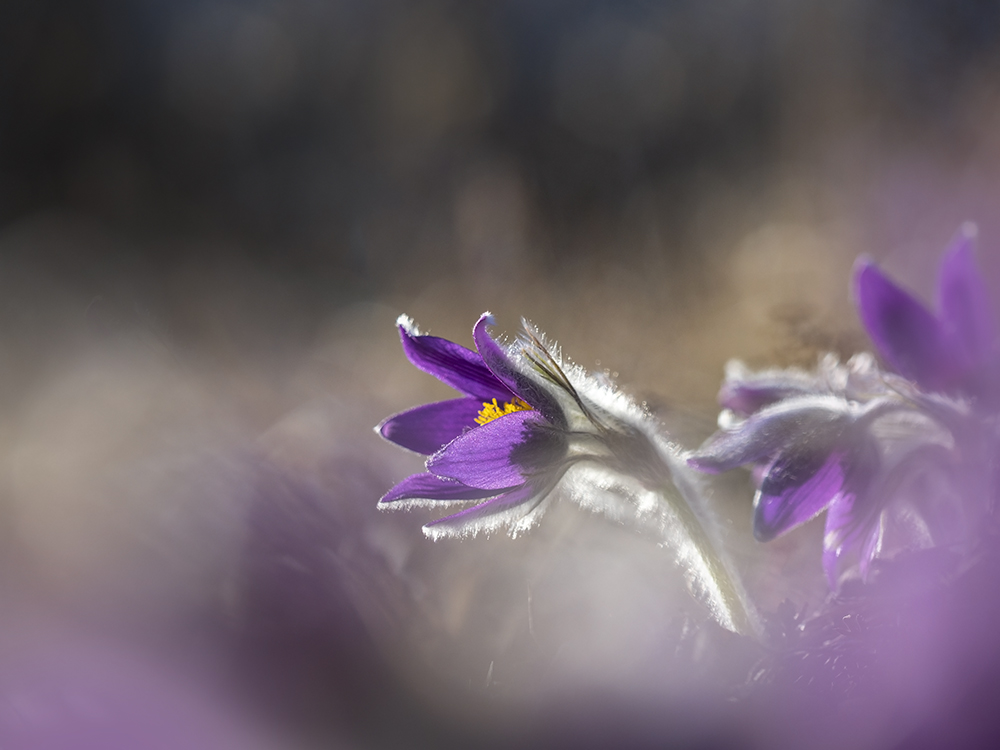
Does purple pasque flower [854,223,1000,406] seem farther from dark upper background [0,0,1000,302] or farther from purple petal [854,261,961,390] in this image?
dark upper background [0,0,1000,302]

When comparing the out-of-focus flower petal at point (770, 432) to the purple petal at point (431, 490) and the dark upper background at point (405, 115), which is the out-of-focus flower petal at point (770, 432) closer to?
the purple petal at point (431, 490)

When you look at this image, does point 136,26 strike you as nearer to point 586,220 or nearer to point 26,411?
point 586,220

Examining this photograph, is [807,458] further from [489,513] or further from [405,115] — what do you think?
[405,115]

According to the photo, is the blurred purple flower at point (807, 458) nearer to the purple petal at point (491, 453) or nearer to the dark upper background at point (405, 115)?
the purple petal at point (491, 453)

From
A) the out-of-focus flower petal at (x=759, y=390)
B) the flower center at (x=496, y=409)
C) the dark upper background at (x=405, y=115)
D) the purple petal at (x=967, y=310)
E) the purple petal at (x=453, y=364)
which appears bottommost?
the flower center at (x=496, y=409)

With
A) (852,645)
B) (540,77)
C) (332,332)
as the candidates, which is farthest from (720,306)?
(540,77)

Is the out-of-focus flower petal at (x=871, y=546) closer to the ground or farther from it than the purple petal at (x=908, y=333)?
closer to the ground

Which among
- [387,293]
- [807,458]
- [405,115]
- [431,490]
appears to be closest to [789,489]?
[807,458]

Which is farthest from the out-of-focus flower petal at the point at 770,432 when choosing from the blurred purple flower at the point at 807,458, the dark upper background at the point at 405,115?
the dark upper background at the point at 405,115

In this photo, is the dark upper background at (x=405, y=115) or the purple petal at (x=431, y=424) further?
the dark upper background at (x=405, y=115)
